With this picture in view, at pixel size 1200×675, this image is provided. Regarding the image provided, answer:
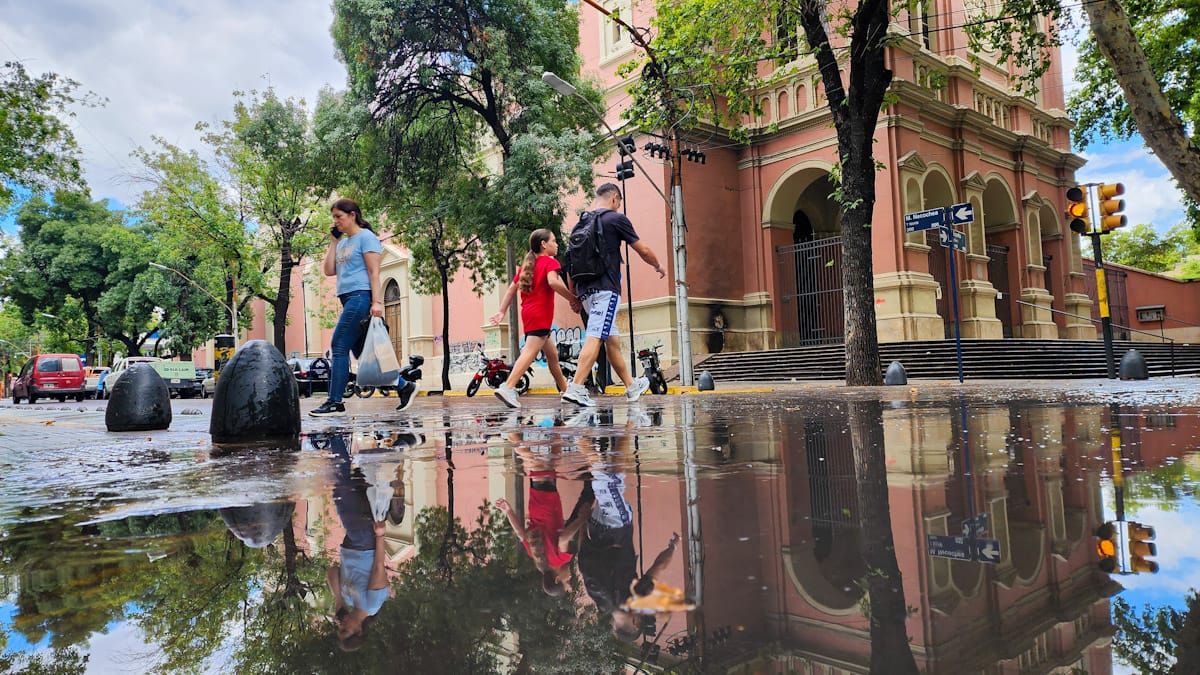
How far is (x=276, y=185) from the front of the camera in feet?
83.0

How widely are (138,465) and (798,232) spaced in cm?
2218

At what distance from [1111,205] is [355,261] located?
1203 centimetres

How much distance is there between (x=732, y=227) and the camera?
22.0m

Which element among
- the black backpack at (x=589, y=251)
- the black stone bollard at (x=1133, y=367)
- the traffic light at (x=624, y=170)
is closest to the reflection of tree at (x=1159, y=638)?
the black backpack at (x=589, y=251)

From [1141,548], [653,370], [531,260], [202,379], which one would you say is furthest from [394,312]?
[1141,548]

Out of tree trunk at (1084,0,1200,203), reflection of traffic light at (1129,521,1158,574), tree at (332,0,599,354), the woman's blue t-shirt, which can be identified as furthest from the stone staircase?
reflection of traffic light at (1129,521,1158,574)

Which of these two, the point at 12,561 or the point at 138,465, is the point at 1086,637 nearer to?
the point at 12,561

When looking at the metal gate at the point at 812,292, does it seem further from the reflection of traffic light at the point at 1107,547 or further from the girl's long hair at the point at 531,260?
the reflection of traffic light at the point at 1107,547

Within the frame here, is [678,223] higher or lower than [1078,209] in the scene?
higher

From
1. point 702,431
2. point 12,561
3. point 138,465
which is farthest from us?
point 702,431

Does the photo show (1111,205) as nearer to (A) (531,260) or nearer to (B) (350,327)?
(A) (531,260)

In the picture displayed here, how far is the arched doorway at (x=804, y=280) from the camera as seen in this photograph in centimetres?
2066

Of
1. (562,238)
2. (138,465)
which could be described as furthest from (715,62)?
(138,465)

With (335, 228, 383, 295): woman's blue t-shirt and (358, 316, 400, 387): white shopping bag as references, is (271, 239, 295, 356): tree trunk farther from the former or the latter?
(358, 316, 400, 387): white shopping bag
